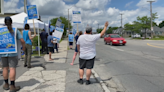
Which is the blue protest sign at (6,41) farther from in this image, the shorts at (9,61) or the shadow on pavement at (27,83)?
the shadow on pavement at (27,83)

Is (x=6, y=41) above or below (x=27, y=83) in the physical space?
above

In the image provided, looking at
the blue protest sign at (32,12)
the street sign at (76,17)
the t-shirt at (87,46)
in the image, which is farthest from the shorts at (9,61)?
the street sign at (76,17)

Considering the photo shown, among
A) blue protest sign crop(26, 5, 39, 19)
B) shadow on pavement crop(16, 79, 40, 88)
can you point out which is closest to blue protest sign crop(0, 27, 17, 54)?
shadow on pavement crop(16, 79, 40, 88)

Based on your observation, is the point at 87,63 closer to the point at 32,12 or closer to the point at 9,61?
the point at 9,61

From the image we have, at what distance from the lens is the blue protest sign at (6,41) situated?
3.77 m

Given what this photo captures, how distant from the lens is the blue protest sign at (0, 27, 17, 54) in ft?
12.4

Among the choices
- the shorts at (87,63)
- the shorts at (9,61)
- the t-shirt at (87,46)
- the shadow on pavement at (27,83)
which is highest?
the t-shirt at (87,46)

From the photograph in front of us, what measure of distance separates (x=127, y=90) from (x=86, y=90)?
115 centimetres

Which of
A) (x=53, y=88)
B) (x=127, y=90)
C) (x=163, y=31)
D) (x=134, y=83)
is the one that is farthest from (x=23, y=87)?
(x=163, y=31)

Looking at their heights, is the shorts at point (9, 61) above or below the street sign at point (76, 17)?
below

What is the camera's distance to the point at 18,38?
12.9 ft

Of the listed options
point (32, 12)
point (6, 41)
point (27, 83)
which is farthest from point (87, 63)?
point (32, 12)

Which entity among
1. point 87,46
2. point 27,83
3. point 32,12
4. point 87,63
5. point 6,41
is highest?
point 32,12

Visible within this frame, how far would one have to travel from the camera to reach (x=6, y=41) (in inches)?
150
